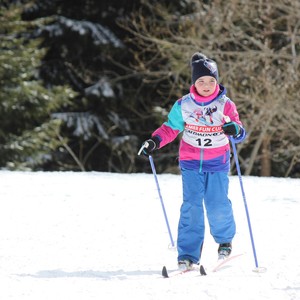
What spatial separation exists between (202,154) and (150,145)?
38cm

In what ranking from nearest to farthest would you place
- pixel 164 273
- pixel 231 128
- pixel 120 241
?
pixel 164 273 → pixel 231 128 → pixel 120 241

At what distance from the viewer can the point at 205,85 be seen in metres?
4.77

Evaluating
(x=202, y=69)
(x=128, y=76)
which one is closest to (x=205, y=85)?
(x=202, y=69)

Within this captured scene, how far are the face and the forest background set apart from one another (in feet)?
32.0

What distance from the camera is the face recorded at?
4.77m

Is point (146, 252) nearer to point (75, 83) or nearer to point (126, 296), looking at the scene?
point (126, 296)

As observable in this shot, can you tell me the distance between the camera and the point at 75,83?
19.8m

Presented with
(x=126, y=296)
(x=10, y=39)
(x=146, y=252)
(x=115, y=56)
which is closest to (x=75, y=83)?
(x=115, y=56)

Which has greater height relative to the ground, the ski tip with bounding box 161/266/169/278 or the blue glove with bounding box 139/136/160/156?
the blue glove with bounding box 139/136/160/156

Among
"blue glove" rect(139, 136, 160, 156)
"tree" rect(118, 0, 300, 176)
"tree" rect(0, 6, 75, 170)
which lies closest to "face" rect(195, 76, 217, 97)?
"blue glove" rect(139, 136, 160, 156)

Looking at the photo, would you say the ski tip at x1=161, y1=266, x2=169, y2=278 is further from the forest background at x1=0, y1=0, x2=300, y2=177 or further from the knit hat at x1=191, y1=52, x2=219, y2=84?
the forest background at x1=0, y1=0, x2=300, y2=177

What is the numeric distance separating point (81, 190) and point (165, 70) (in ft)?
34.3

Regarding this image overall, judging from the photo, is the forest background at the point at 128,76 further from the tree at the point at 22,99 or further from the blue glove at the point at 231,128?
the blue glove at the point at 231,128

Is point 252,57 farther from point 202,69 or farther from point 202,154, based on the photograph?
point 202,154
